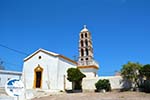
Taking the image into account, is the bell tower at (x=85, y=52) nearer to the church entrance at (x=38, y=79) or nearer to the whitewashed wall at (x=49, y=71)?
the whitewashed wall at (x=49, y=71)

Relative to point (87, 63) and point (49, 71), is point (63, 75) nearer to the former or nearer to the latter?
point (49, 71)

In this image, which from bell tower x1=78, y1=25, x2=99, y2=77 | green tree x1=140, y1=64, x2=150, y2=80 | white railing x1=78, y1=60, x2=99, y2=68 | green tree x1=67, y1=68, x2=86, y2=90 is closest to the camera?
green tree x1=140, y1=64, x2=150, y2=80

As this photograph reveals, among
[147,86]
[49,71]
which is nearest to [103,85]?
[147,86]

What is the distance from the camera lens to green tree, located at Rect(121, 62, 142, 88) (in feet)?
73.2

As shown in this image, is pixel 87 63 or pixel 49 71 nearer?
pixel 49 71

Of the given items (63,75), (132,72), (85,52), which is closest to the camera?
(132,72)

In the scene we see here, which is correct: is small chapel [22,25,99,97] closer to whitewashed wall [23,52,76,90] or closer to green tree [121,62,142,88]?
whitewashed wall [23,52,76,90]

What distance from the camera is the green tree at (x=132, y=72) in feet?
73.2

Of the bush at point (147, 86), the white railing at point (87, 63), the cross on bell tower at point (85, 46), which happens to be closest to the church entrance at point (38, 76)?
the white railing at point (87, 63)

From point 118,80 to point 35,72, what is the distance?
9.83m

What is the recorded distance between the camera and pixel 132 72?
2256 cm

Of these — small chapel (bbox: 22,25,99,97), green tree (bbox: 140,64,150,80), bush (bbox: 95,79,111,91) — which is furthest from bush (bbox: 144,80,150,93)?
small chapel (bbox: 22,25,99,97)

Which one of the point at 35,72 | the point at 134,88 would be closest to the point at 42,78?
the point at 35,72

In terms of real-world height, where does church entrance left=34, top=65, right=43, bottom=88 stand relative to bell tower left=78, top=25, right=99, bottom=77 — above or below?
below
